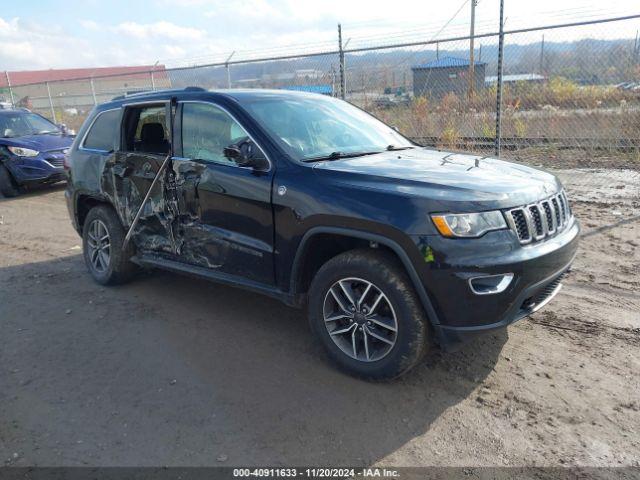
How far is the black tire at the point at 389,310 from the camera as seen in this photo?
3.07m

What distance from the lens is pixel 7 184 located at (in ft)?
33.2

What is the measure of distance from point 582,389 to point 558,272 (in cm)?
71

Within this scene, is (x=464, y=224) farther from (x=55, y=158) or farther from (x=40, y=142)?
(x=40, y=142)

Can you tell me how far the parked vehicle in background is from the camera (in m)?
9.92

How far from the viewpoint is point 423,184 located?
3115 mm

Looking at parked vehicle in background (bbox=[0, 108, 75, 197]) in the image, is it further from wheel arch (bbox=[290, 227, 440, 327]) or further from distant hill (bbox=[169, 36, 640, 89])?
wheel arch (bbox=[290, 227, 440, 327])

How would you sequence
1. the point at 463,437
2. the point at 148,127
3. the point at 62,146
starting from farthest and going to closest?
the point at 62,146 → the point at 148,127 → the point at 463,437

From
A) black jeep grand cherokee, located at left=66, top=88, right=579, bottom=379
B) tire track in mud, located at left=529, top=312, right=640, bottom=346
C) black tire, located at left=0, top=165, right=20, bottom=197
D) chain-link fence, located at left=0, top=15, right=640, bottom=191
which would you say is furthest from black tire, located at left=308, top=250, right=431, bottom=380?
black tire, located at left=0, top=165, right=20, bottom=197

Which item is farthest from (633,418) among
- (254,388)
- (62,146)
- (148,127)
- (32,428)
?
(62,146)

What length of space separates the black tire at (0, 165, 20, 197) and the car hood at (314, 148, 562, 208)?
8854mm

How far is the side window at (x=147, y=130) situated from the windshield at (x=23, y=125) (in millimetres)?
7083

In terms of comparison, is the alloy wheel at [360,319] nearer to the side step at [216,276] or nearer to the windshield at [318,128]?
the side step at [216,276]

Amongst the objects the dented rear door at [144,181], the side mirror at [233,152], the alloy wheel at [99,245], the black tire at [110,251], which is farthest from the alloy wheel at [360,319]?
the alloy wheel at [99,245]

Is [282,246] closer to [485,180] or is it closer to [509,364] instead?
[485,180]
